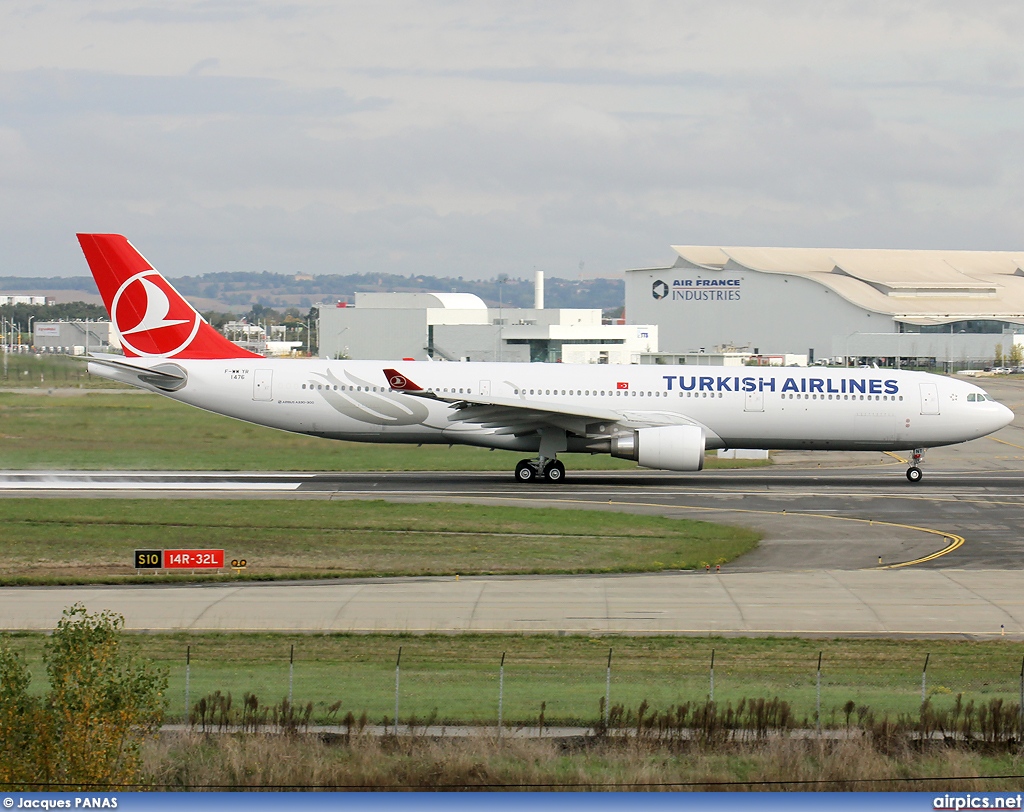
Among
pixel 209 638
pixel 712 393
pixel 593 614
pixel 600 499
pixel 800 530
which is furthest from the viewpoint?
pixel 712 393

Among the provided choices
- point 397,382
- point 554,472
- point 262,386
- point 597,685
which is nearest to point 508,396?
point 554,472

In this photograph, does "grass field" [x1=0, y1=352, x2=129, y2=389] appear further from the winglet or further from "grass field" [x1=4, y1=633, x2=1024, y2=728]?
"grass field" [x1=4, y1=633, x2=1024, y2=728]

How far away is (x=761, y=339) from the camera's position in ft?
462

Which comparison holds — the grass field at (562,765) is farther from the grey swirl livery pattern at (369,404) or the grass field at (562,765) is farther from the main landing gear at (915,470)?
the main landing gear at (915,470)

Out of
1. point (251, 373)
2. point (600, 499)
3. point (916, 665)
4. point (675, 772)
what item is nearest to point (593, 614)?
point (916, 665)

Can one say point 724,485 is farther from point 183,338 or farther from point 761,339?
point 761,339

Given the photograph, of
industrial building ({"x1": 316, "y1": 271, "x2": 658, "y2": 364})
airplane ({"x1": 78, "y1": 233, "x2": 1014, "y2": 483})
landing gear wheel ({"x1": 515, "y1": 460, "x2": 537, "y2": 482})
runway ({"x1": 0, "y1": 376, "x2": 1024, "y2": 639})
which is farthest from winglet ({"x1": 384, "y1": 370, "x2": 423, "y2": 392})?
industrial building ({"x1": 316, "y1": 271, "x2": 658, "y2": 364})

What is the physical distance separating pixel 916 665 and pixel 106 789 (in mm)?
13078

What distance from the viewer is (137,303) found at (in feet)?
138

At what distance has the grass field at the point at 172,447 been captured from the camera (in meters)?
43.3

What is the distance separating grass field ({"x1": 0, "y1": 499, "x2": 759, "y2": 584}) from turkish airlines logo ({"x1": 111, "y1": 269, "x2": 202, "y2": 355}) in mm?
9097

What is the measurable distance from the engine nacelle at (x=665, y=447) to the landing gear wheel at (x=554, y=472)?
8.24ft

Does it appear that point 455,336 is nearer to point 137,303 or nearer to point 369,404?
point 137,303

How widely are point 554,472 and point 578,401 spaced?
2.71 metres
